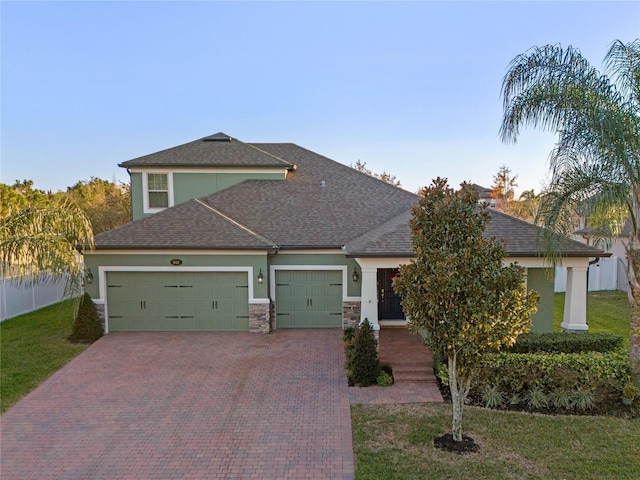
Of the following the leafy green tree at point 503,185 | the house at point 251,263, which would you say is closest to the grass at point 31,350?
the house at point 251,263

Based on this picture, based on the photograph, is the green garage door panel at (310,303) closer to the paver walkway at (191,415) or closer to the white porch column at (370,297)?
the paver walkway at (191,415)

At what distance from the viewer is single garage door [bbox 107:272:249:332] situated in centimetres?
1250

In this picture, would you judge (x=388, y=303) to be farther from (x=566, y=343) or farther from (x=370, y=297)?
(x=566, y=343)

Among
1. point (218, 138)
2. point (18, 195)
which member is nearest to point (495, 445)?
point (218, 138)

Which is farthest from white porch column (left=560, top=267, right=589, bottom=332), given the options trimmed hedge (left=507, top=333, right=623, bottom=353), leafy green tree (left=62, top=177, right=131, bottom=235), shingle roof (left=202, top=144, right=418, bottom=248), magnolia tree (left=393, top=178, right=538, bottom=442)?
leafy green tree (left=62, top=177, right=131, bottom=235)

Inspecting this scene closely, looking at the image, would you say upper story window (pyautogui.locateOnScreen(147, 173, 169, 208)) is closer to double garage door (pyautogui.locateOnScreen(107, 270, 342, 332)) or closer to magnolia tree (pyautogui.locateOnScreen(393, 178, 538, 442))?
double garage door (pyautogui.locateOnScreen(107, 270, 342, 332))

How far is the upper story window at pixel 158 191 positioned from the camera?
15680mm

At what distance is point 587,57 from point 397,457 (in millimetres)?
8183

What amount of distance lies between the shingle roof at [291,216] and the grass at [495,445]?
4.05 m

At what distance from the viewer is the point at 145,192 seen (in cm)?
1566

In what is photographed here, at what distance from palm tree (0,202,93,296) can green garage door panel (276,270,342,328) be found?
6.35 m

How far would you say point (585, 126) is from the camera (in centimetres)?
705

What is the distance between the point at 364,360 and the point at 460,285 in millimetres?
3953

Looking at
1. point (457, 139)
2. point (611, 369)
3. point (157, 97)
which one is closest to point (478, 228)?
point (611, 369)
